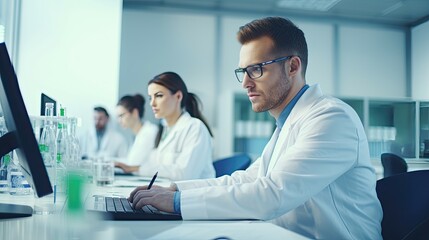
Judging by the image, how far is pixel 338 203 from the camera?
128 cm

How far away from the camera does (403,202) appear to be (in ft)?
4.26

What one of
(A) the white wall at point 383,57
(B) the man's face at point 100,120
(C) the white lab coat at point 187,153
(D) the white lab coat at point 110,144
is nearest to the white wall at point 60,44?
(C) the white lab coat at point 187,153

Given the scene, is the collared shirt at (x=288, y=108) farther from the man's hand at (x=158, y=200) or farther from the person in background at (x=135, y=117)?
the person in background at (x=135, y=117)

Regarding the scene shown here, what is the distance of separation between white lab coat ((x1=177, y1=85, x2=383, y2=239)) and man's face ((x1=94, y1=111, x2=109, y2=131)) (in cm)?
400

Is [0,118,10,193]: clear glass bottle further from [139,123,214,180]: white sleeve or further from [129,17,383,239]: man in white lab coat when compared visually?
[139,123,214,180]: white sleeve

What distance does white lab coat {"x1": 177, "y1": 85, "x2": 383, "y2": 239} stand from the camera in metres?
1.16

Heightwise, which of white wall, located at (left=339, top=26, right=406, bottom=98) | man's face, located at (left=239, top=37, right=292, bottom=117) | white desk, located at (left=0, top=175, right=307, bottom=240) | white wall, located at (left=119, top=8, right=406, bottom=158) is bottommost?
white desk, located at (left=0, top=175, right=307, bottom=240)

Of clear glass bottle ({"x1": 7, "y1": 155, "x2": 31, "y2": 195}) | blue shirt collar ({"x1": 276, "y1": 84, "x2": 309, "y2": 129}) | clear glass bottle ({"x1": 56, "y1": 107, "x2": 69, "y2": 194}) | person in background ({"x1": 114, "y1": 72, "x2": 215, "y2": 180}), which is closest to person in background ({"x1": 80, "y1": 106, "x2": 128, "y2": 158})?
person in background ({"x1": 114, "y1": 72, "x2": 215, "y2": 180})

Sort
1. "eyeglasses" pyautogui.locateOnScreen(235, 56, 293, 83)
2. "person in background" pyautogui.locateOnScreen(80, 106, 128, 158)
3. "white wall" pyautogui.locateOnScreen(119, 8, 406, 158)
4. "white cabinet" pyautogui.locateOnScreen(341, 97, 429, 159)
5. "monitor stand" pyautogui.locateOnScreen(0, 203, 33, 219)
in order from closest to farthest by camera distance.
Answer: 1. "monitor stand" pyautogui.locateOnScreen(0, 203, 33, 219)
2. "eyeglasses" pyautogui.locateOnScreen(235, 56, 293, 83)
3. "white cabinet" pyautogui.locateOnScreen(341, 97, 429, 159)
4. "white wall" pyautogui.locateOnScreen(119, 8, 406, 158)
5. "person in background" pyautogui.locateOnScreen(80, 106, 128, 158)

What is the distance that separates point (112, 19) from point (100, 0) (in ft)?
0.67

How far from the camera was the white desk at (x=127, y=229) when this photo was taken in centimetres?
97

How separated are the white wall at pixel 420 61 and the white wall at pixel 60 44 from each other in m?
1.61

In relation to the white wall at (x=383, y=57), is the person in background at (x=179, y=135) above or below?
below

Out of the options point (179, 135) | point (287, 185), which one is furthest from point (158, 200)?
point (179, 135)
